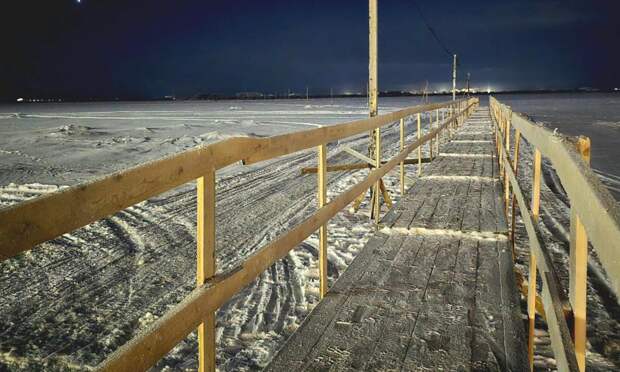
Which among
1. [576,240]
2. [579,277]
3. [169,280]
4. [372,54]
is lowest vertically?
[169,280]

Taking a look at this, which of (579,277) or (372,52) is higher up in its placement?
(372,52)

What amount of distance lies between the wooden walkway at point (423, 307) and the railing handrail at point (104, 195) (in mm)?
1071

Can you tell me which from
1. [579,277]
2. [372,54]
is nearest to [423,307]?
[579,277]

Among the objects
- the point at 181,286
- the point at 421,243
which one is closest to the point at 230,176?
the point at 181,286

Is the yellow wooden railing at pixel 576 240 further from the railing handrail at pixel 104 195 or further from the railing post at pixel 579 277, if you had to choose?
the railing handrail at pixel 104 195

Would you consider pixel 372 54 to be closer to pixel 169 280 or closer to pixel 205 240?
pixel 169 280

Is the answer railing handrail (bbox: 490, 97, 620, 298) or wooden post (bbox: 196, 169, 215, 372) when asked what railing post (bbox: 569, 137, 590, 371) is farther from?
wooden post (bbox: 196, 169, 215, 372)

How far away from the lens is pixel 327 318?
272cm

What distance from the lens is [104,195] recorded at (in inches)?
49.2

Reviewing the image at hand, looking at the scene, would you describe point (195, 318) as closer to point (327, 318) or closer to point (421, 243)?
point (327, 318)

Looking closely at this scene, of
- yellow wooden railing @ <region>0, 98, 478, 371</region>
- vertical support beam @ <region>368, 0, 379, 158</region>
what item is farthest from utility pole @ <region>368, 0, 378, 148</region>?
yellow wooden railing @ <region>0, 98, 478, 371</region>

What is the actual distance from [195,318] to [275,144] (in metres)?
1.01

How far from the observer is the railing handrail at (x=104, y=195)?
100 centimetres

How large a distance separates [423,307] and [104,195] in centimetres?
213
